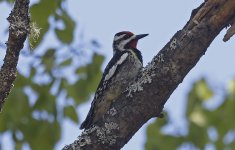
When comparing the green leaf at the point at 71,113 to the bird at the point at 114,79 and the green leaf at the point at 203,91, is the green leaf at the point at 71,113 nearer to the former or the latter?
the bird at the point at 114,79

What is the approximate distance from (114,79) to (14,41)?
230 centimetres

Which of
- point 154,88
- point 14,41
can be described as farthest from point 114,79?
point 14,41

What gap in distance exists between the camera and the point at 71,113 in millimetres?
4457

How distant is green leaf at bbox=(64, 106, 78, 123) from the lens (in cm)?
444

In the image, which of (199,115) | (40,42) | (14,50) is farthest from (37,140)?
(14,50)

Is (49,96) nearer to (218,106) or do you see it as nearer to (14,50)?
(218,106)

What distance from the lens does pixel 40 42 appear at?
390cm

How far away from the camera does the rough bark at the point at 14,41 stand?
222 centimetres

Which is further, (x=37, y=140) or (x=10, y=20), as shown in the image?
(x=37, y=140)

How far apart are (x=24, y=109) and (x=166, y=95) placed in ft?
5.76

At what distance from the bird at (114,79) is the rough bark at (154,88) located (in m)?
1.19

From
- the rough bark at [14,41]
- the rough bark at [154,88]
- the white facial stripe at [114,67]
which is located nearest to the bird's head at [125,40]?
the white facial stripe at [114,67]

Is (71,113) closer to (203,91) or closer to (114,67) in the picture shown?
(114,67)

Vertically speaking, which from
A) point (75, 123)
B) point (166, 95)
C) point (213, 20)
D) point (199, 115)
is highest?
point (75, 123)
